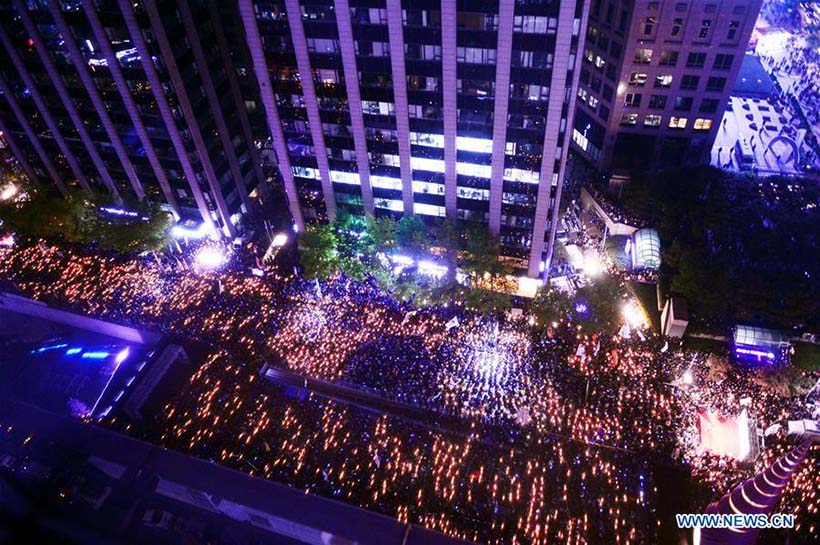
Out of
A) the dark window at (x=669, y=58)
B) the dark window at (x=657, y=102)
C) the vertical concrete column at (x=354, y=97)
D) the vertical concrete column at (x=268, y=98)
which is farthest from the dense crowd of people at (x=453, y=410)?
the dark window at (x=669, y=58)

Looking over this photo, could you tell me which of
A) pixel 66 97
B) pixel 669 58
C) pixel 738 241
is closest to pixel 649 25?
pixel 669 58

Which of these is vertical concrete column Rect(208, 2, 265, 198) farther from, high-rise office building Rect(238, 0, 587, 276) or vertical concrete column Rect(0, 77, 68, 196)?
vertical concrete column Rect(0, 77, 68, 196)

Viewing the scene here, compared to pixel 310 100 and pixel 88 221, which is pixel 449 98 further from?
pixel 88 221

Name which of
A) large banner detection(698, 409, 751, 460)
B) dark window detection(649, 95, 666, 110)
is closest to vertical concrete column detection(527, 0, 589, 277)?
large banner detection(698, 409, 751, 460)

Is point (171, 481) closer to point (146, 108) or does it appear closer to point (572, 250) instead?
point (146, 108)

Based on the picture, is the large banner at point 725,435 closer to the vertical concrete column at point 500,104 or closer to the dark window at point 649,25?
the vertical concrete column at point 500,104

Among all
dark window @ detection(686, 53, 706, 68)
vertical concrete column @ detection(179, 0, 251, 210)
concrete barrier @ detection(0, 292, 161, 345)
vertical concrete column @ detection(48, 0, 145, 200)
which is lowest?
concrete barrier @ detection(0, 292, 161, 345)
